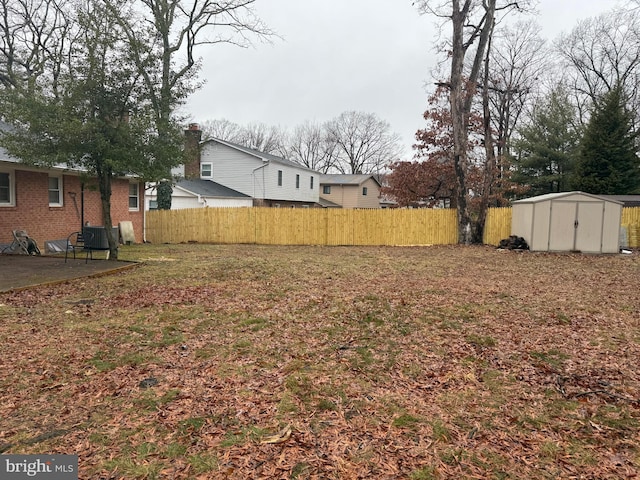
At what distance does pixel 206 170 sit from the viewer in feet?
98.0

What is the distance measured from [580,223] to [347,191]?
2754cm

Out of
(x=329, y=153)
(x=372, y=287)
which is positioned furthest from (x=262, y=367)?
(x=329, y=153)

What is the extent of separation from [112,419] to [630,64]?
3696 centimetres

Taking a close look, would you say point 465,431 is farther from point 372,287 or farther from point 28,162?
point 28,162

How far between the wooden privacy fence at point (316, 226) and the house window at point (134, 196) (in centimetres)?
158

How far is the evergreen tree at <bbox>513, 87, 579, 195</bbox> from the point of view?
29578 millimetres

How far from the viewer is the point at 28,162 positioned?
32.0 feet

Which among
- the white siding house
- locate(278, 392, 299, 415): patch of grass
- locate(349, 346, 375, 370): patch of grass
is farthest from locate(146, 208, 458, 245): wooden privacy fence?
locate(278, 392, 299, 415): patch of grass

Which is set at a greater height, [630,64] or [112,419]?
[630,64]

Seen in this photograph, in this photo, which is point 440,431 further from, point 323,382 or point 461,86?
point 461,86

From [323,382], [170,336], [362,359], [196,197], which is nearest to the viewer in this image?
[323,382]

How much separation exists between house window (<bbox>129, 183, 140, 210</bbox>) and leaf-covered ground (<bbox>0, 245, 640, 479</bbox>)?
11.3m

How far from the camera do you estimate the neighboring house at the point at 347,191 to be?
4119 centimetres

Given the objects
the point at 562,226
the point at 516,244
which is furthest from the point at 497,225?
the point at 562,226
